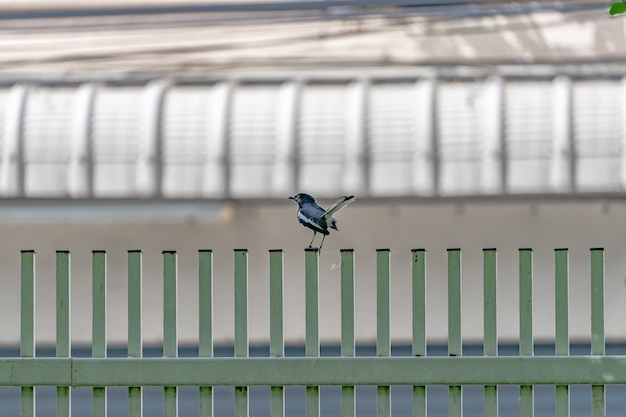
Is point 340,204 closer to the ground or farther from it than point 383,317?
farther from it

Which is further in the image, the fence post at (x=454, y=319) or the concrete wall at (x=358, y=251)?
the concrete wall at (x=358, y=251)

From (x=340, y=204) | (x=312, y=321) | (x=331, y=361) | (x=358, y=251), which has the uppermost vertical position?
(x=340, y=204)

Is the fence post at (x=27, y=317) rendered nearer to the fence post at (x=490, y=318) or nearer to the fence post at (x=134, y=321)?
the fence post at (x=134, y=321)

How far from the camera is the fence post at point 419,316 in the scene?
3.53m

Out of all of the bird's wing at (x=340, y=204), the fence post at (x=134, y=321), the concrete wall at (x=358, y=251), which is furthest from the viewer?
the concrete wall at (x=358, y=251)

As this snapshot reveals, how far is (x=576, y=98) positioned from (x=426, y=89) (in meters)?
0.76

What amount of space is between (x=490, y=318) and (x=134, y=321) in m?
1.13

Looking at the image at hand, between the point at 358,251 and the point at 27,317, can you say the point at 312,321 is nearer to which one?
the point at 27,317

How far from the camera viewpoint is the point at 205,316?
141 inches

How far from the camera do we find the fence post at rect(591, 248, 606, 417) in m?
3.54

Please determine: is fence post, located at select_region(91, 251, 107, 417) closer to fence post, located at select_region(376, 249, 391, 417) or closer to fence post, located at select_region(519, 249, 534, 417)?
fence post, located at select_region(376, 249, 391, 417)

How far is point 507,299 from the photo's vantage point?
6.19 m

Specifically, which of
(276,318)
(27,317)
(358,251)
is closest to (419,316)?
(276,318)

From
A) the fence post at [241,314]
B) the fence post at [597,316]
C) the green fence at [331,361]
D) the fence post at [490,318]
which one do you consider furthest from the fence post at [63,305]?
the fence post at [597,316]
